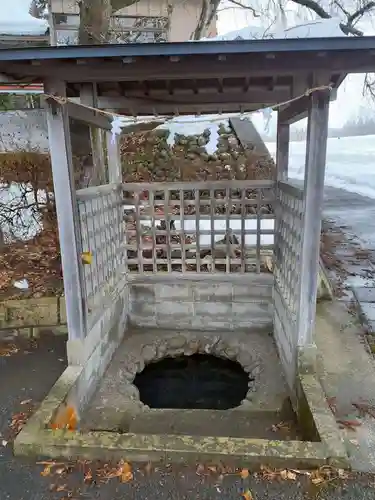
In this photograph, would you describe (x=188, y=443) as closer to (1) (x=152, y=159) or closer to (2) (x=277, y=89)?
(2) (x=277, y=89)

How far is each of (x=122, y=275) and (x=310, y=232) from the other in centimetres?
238

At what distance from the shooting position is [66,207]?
301 cm

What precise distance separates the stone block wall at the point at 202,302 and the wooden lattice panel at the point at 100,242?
49cm

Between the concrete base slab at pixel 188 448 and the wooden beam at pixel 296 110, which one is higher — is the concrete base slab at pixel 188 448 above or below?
below

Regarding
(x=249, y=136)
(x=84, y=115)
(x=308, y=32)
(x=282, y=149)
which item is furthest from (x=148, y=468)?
(x=249, y=136)

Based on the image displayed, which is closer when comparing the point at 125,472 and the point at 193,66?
the point at 125,472

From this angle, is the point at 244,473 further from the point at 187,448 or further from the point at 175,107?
the point at 175,107

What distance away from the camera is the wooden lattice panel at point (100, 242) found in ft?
11.2

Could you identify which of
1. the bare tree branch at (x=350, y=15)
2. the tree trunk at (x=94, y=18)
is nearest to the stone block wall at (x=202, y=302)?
the tree trunk at (x=94, y=18)

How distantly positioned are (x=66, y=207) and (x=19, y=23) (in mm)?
9482

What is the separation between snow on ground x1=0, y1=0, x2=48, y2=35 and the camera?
9823mm

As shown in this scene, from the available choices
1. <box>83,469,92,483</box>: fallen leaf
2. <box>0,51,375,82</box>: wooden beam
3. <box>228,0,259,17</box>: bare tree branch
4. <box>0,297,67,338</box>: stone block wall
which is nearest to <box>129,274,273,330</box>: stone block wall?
<box>0,297,67,338</box>: stone block wall

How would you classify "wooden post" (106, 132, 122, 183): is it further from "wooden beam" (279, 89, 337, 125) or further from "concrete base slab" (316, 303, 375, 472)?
"concrete base slab" (316, 303, 375, 472)

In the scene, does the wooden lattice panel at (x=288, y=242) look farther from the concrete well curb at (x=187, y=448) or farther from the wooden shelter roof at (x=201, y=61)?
the concrete well curb at (x=187, y=448)
